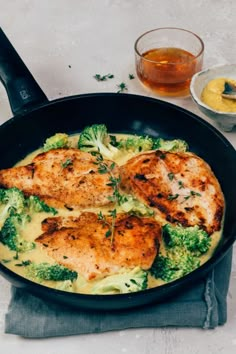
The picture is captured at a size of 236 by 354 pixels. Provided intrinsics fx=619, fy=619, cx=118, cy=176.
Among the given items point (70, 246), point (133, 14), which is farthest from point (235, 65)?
point (70, 246)

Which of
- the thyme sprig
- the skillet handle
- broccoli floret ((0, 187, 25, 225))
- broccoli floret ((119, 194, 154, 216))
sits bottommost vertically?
broccoli floret ((119, 194, 154, 216))

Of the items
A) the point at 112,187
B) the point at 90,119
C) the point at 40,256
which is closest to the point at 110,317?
the point at 40,256

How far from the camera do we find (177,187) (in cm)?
315

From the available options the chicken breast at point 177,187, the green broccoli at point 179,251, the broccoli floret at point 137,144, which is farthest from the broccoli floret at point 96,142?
the green broccoli at point 179,251

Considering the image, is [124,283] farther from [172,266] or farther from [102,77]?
[102,77]

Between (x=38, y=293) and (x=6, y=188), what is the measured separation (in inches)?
33.3

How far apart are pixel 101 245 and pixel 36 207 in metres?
0.50

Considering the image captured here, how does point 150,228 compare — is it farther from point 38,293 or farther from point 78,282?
point 38,293

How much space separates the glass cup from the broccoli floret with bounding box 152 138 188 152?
0.59 m

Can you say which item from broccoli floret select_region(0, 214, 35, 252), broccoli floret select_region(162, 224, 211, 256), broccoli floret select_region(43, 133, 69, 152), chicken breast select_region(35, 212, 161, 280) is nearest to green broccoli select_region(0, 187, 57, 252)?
broccoli floret select_region(0, 214, 35, 252)

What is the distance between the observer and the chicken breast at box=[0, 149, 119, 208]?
124 inches

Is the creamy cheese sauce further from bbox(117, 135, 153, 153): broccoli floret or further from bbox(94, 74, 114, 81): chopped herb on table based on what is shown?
bbox(94, 74, 114, 81): chopped herb on table

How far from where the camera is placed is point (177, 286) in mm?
2559

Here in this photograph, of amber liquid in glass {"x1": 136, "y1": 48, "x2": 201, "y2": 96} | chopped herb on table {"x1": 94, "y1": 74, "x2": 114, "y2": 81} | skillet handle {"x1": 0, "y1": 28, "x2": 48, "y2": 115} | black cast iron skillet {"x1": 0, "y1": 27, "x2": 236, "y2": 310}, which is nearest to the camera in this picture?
black cast iron skillet {"x1": 0, "y1": 27, "x2": 236, "y2": 310}
